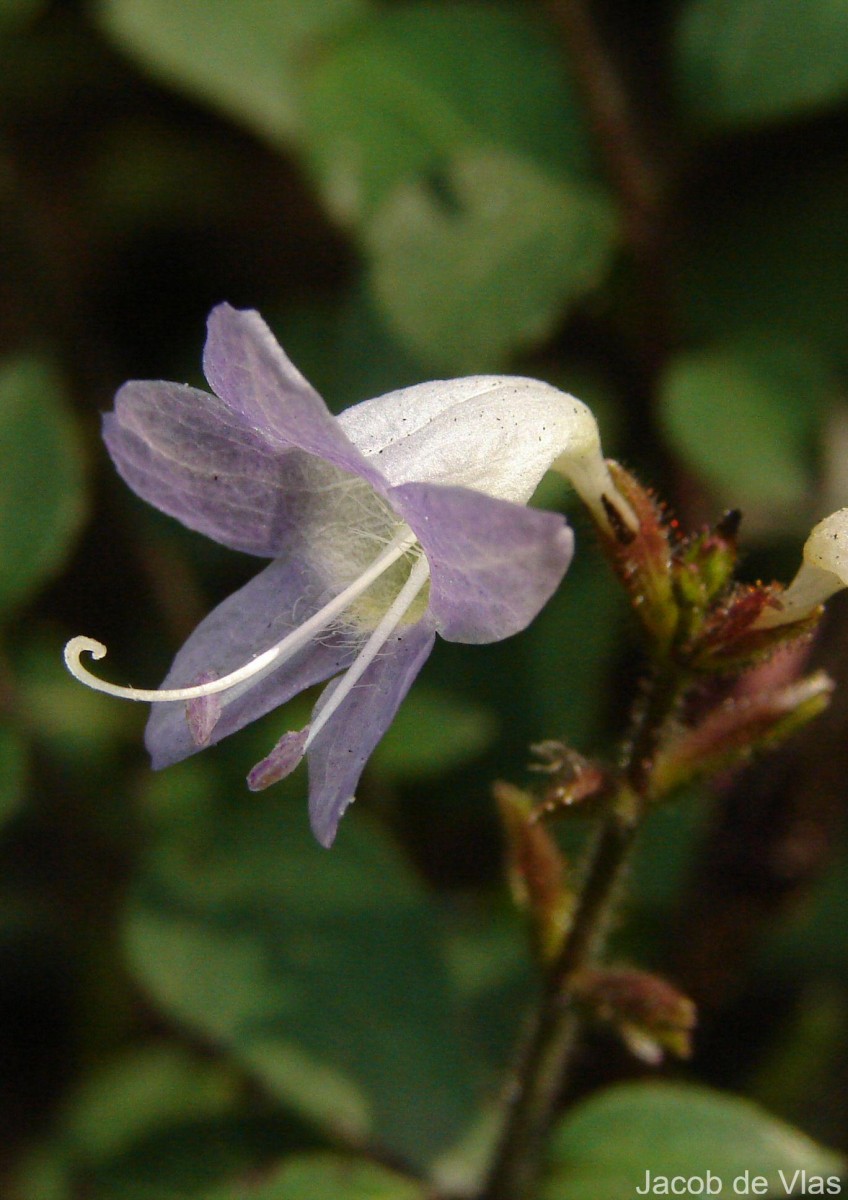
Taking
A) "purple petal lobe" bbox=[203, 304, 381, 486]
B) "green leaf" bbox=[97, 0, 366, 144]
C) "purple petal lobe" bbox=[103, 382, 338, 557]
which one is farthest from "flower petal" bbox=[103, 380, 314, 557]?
"green leaf" bbox=[97, 0, 366, 144]

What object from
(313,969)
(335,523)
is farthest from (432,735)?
(335,523)

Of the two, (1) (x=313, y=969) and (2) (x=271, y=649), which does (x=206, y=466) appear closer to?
(2) (x=271, y=649)

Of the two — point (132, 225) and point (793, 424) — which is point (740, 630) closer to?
point (793, 424)

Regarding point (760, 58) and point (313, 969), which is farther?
point (760, 58)

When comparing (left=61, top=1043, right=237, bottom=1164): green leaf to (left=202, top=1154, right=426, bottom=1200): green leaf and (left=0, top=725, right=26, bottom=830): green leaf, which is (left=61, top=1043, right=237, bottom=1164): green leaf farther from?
(left=0, top=725, right=26, bottom=830): green leaf

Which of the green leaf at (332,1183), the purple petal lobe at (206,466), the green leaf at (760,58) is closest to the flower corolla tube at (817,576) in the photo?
the purple petal lobe at (206,466)

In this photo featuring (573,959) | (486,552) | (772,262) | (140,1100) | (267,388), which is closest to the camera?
(486,552)

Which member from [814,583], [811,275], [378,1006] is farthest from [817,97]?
[378,1006]
